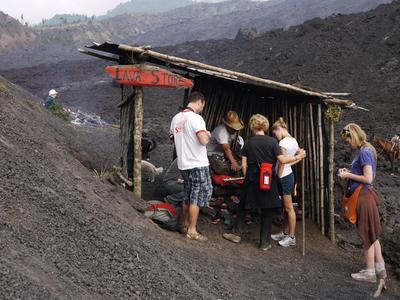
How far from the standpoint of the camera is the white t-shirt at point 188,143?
545cm

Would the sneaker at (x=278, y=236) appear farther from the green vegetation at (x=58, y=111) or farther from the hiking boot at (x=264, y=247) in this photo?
the green vegetation at (x=58, y=111)

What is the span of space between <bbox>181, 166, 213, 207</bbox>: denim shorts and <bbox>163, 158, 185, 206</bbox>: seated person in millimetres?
991

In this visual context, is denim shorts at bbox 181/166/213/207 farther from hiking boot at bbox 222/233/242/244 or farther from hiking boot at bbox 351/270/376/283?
hiking boot at bbox 351/270/376/283

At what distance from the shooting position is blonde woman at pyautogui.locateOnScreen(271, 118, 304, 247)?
603 cm

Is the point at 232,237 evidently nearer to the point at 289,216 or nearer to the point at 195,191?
the point at 289,216

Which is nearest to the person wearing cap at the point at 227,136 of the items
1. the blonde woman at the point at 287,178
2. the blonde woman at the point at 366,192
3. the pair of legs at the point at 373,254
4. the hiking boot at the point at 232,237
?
the blonde woman at the point at 287,178

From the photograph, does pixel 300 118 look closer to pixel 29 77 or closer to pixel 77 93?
pixel 77 93

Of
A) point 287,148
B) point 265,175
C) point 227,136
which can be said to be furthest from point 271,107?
point 265,175

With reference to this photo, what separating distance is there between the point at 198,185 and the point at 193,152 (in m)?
0.39

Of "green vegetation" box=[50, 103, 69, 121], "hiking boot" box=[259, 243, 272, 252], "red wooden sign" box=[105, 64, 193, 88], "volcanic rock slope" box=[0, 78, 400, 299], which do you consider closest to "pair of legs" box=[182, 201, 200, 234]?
"volcanic rock slope" box=[0, 78, 400, 299]

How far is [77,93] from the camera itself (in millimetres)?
23469

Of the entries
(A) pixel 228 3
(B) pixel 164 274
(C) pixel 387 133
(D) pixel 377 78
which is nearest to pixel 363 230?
(B) pixel 164 274

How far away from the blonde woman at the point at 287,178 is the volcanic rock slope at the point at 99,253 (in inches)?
10.1

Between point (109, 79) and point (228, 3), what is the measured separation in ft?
161
